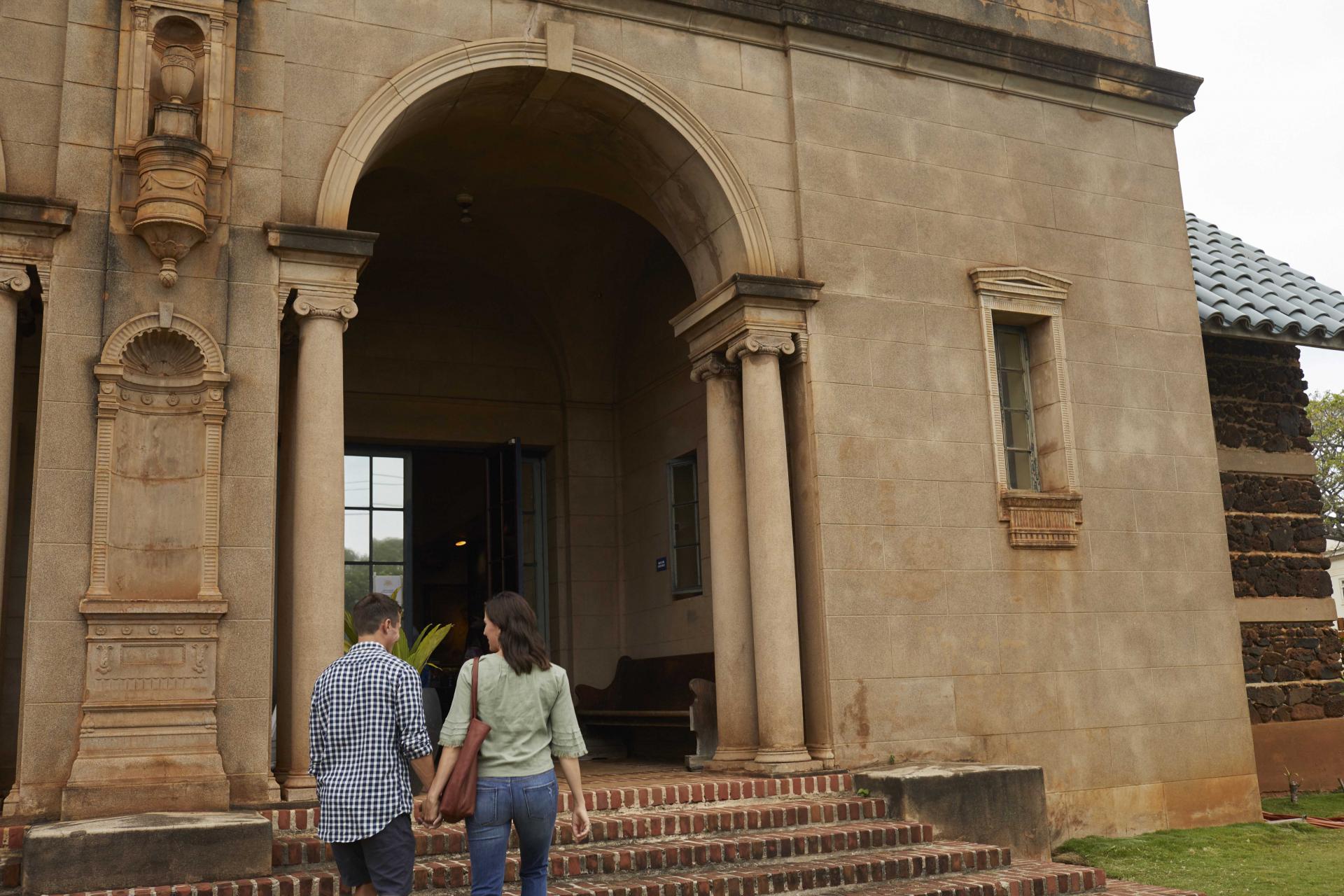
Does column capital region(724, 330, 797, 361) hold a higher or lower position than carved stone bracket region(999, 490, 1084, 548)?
higher

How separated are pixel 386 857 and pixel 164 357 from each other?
13.3 ft

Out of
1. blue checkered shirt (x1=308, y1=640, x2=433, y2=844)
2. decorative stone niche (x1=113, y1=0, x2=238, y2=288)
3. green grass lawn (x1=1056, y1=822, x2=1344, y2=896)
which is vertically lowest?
green grass lawn (x1=1056, y1=822, x2=1344, y2=896)

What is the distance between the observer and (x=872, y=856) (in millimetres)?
7203

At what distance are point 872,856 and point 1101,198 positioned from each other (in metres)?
6.18

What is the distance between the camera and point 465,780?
4.32 meters

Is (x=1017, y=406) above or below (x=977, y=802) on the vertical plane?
above

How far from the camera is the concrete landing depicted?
5668 mm

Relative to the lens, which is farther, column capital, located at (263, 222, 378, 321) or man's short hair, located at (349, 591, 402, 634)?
column capital, located at (263, 222, 378, 321)

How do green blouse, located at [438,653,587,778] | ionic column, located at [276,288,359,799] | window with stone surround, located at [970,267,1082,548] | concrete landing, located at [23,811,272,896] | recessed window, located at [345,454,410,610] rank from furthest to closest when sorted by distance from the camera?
1. recessed window, located at [345,454,410,610]
2. window with stone surround, located at [970,267,1082,548]
3. ionic column, located at [276,288,359,799]
4. concrete landing, located at [23,811,272,896]
5. green blouse, located at [438,653,587,778]

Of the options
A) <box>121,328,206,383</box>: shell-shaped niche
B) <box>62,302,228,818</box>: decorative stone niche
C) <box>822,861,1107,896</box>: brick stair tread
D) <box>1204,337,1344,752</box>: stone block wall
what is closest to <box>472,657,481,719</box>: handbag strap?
<box>62,302,228,818</box>: decorative stone niche

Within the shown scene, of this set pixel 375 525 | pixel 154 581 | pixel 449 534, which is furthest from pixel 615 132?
pixel 449 534

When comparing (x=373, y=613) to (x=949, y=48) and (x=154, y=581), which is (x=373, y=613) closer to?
(x=154, y=581)

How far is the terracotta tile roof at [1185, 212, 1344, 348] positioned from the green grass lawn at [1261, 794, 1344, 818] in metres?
4.24

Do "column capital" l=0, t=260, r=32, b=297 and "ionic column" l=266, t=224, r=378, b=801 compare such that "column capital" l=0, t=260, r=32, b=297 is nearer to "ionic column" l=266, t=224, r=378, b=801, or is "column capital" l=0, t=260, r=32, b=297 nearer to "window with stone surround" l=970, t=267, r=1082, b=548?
"ionic column" l=266, t=224, r=378, b=801
